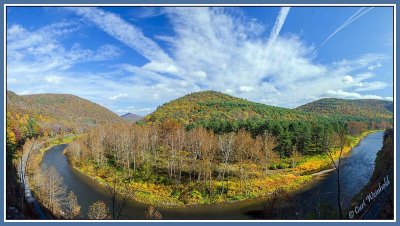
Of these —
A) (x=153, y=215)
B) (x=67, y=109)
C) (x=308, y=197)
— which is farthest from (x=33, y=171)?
(x=308, y=197)

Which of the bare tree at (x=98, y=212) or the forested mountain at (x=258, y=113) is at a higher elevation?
the forested mountain at (x=258, y=113)

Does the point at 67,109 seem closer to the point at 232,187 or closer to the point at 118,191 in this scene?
the point at 118,191

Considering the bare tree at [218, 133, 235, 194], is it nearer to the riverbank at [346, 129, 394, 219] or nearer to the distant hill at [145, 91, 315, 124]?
the distant hill at [145, 91, 315, 124]

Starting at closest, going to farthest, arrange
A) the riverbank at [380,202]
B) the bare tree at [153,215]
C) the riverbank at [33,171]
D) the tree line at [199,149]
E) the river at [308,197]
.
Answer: the riverbank at [380,202]
the riverbank at [33,171]
the bare tree at [153,215]
the river at [308,197]
the tree line at [199,149]

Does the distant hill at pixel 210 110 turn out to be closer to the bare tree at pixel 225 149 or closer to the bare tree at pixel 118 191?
the bare tree at pixel 225 149

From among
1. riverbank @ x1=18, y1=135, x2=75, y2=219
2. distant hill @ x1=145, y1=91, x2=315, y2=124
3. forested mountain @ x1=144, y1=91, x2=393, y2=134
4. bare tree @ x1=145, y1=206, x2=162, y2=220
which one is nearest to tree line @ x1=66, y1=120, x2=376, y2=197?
forested mountain @ x1=144, y1=91, x2=393, y2=134

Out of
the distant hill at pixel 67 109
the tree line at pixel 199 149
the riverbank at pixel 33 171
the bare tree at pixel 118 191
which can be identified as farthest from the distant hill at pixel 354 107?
the riverbank at pixel 33 171
